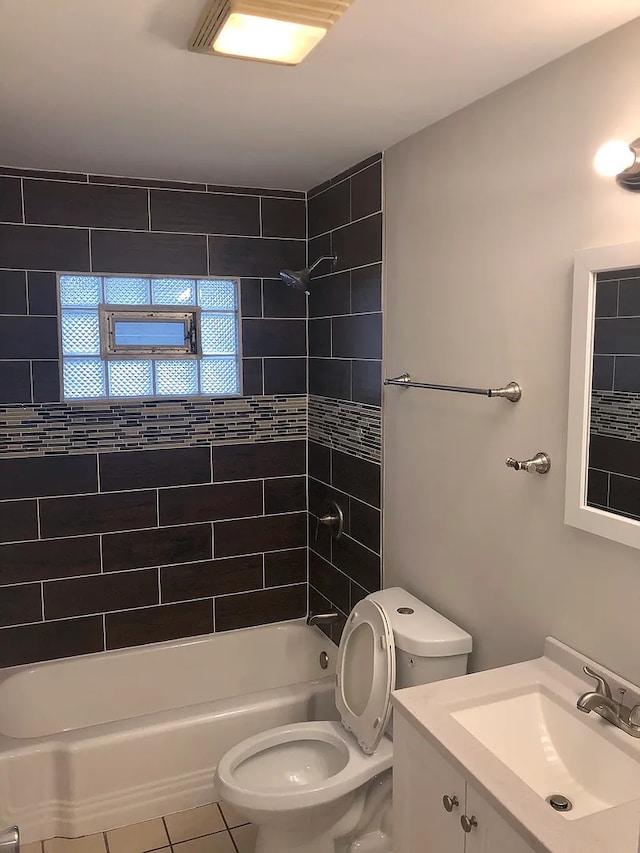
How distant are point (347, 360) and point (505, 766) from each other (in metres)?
1.85

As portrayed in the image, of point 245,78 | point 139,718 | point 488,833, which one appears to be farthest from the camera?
point 139,718

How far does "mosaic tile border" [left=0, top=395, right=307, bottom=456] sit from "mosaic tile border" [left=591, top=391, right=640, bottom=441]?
1880 millimetres

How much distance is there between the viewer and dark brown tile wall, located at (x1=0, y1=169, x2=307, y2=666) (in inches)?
117

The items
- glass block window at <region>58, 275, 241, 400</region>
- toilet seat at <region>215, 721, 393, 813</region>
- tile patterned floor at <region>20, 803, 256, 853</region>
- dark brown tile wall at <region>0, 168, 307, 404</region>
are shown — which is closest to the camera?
toilet seat at <region>215, 721, 393, 813</region>

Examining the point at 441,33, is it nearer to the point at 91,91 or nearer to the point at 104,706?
the point at 91,91

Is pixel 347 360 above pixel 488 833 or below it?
above

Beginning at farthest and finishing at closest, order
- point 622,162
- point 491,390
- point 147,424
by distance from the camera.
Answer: point 147,424
point 491,390
point 622,162

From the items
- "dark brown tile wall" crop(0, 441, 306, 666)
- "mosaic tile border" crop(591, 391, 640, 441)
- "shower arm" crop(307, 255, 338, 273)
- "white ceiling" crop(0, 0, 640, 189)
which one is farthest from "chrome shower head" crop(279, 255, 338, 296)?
"mosaic tile border" crop(591, 391, 640, 441)

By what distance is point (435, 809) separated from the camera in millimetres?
1675

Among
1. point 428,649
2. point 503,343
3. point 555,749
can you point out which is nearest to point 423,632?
point 428,649

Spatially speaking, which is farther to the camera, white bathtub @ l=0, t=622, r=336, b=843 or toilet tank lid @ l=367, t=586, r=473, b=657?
white bathtub @ l=0, t=622, r=336, b=843

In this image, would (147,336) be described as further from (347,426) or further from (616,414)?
(616,414)

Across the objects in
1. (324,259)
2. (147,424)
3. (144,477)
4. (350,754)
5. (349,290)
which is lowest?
(350,754)

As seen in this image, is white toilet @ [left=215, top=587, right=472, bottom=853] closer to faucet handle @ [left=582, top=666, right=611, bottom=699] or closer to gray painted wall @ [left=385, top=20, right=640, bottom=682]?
gray painted wall @ [left=385, top=20, right=640, bottom=682]
